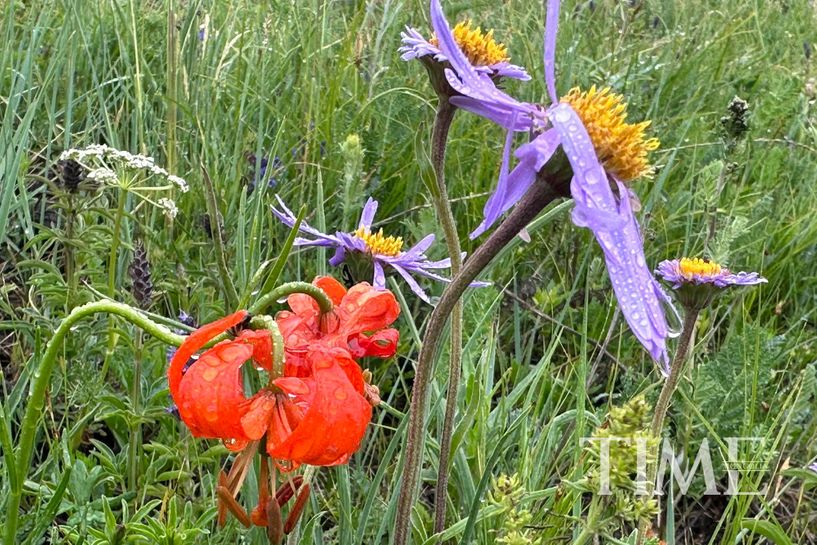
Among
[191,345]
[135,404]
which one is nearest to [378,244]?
[135,404]

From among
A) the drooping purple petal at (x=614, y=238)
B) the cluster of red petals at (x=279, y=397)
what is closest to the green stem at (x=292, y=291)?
the cluster of red petals at (x=279, y=397)

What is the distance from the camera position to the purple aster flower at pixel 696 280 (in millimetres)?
1548

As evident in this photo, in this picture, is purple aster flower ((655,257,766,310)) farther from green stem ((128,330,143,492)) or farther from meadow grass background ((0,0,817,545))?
green stem ((128,330,143,492))

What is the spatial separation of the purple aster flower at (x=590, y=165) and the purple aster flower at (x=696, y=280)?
20.9 inches

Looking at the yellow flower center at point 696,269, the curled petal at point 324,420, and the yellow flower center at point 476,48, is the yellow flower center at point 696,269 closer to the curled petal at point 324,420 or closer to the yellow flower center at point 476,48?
the yellow flower center at point 476,48

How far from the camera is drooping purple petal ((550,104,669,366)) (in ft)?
2.74

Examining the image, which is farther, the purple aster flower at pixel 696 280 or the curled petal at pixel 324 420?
the purple aster flower at pixel 696 280

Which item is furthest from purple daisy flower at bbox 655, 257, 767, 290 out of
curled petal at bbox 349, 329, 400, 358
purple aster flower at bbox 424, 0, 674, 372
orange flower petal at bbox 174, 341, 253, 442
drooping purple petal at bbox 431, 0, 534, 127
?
orange flower petal at bbox 174, 341, 253, 442

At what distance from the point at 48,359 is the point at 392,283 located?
2.52 ft

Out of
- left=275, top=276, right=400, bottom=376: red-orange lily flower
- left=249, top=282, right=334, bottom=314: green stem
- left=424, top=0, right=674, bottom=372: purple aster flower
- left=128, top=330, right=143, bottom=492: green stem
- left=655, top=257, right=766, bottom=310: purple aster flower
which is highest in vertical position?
left=424, top=0, right=674, bottom=372: purple aster flower

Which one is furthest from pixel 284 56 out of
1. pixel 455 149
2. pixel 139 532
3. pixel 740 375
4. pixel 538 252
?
pixel 139 532

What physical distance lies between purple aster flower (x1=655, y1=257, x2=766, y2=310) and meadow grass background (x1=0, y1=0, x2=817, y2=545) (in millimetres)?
94

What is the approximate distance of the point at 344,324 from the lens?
87 centimetres

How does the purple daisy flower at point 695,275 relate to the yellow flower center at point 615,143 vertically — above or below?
below
